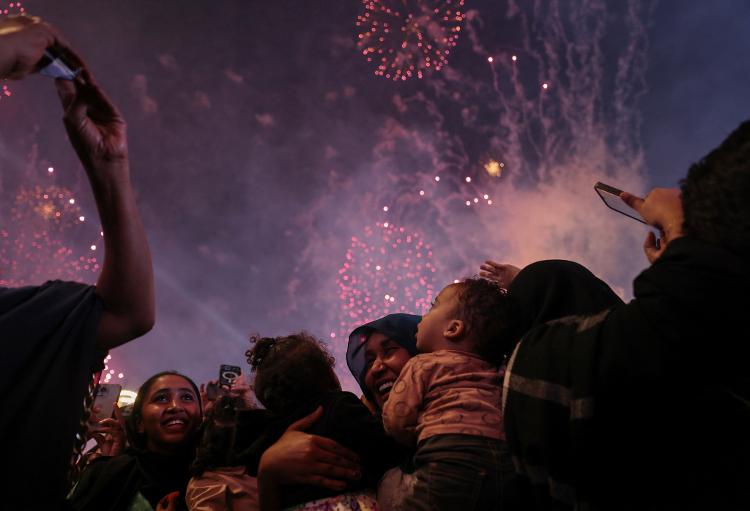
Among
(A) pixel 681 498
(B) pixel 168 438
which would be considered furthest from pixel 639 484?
(B) pixel 168 438

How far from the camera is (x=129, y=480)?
3006 millimetres

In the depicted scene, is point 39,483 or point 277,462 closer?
point 39,483

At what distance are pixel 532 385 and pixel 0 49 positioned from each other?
164 cm

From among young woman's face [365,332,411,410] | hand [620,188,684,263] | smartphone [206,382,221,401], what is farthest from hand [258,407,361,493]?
smartphone [206,382,221,401]

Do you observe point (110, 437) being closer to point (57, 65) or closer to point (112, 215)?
point (112, 215)

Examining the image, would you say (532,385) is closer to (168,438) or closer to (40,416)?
(40,416)

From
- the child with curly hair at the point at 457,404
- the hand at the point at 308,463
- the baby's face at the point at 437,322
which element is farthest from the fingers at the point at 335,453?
the baby's face at the point at 437,322

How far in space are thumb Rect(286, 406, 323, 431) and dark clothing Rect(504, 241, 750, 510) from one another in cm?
132

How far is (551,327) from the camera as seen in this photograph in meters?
1.34

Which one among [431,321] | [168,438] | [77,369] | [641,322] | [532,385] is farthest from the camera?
[168,438]

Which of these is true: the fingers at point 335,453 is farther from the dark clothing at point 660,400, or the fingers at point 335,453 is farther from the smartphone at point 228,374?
the smartphone at point 228,374

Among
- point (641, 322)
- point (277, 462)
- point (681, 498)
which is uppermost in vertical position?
point (641, 322)

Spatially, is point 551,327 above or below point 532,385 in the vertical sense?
above

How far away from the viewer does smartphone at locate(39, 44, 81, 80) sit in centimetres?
144
